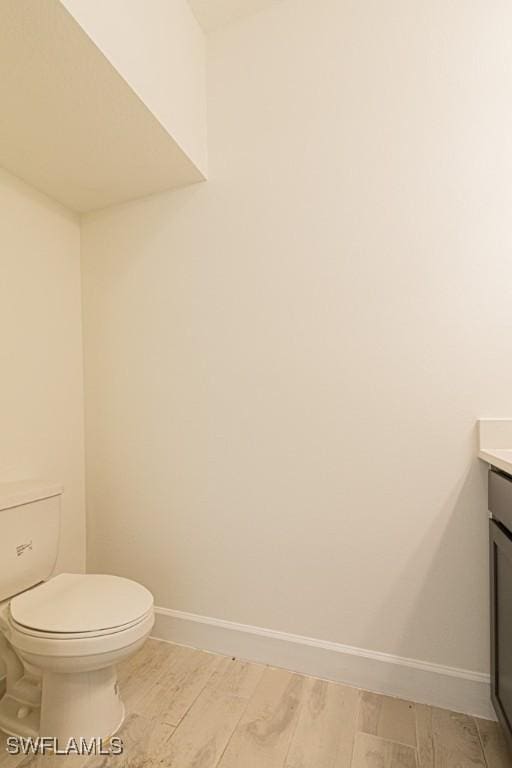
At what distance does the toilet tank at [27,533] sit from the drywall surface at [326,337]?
374 millimetres

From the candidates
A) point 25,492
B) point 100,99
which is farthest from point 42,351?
point 100,99

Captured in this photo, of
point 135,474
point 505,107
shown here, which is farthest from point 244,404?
point 505,107

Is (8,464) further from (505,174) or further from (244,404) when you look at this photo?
(505,174)

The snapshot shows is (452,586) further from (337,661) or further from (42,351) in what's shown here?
(42,351)

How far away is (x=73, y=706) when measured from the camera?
3.85 feet

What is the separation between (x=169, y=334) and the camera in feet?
5.73

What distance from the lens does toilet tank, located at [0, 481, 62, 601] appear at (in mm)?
1310

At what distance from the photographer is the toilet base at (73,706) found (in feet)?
3.83

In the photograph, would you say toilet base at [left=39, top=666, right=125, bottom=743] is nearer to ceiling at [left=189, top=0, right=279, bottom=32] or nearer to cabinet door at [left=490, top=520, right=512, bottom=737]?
cabinet door at [left=490, top=520, right=512, bottom=737]

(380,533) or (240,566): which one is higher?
(380,533)

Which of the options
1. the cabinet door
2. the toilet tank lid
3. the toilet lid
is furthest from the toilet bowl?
the cabinet door

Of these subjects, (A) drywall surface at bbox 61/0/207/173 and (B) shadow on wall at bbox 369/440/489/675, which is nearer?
(A) drywall surface at bbox 61/0/207/173

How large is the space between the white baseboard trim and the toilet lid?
0.48 metres

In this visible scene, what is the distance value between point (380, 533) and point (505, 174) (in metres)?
1.28
